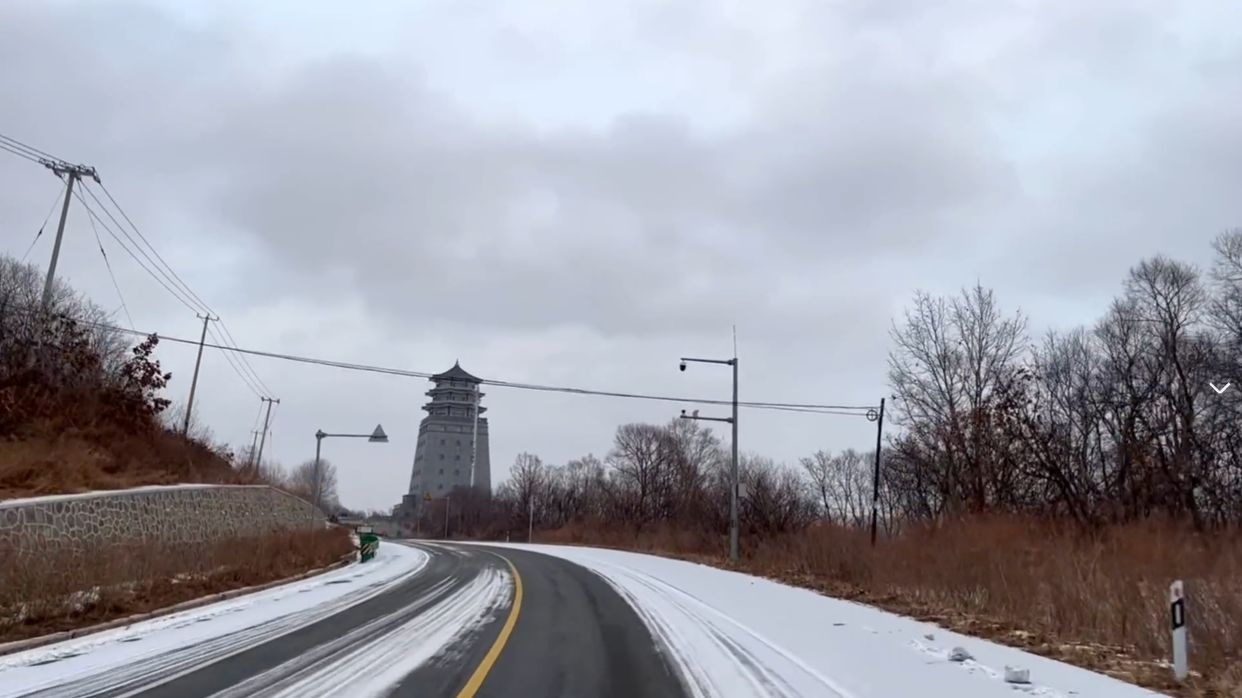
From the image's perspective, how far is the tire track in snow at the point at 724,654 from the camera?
8930 mm

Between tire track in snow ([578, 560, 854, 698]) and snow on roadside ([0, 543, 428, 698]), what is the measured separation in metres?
5.93

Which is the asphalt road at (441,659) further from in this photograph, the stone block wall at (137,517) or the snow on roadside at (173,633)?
the stone block wall at (137,517)

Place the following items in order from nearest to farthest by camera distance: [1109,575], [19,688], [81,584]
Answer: [19,688] → [81,584] → [1109,575]

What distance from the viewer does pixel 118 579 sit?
50.0 feet

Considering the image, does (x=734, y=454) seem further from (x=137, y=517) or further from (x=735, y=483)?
(x=137, y=517)

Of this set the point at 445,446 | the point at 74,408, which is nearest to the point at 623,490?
the point at 445,446

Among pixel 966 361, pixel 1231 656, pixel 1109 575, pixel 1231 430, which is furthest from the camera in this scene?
pixel 966 361

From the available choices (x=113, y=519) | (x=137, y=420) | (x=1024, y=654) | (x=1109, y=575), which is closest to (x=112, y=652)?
(x=113, y=519)

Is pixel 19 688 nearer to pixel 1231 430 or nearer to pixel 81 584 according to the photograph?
pixel 81 584

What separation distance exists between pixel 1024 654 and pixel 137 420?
2729 cm

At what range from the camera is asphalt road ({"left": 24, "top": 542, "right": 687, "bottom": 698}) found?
28.4ft

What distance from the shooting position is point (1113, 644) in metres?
12.2

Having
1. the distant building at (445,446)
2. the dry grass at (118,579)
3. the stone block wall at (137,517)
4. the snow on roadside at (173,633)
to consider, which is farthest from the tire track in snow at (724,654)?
the distant building at (445,446)

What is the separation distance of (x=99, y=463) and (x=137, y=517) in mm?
3405
